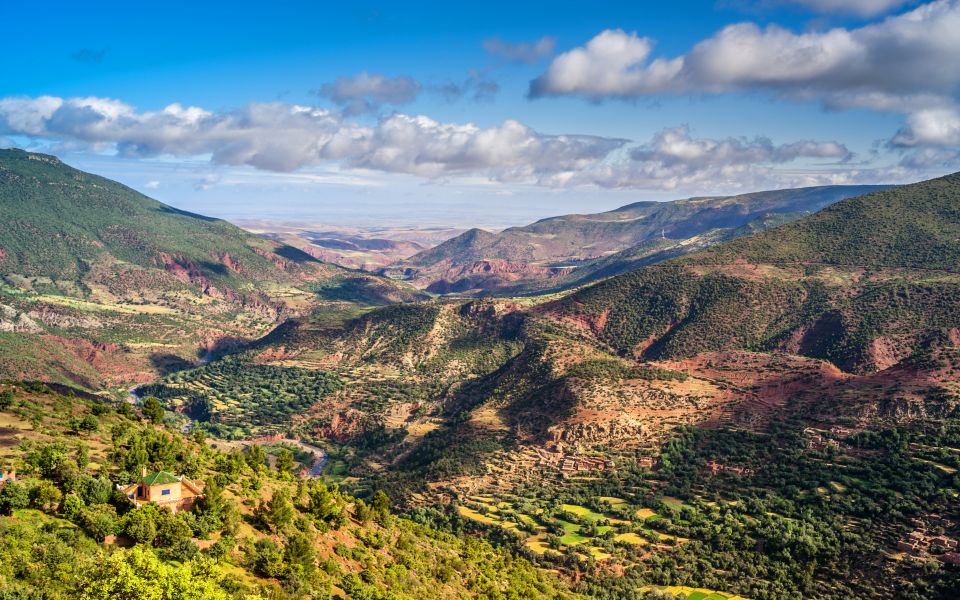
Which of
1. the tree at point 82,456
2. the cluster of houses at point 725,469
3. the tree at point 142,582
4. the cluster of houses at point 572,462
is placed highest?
the tree at point 142,582

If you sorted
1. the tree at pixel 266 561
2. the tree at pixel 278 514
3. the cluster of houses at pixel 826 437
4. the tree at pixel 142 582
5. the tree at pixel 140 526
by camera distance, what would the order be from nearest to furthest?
the tree at pixel 142 582
the tree at pixel 140 526
the tree at pixel 266 561
the tree at pixel 278 514
the cluster of houses at pixel 826 437

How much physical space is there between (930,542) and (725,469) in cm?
3422

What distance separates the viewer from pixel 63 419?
250 feet

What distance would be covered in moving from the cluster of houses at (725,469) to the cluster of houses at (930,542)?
26986 mm

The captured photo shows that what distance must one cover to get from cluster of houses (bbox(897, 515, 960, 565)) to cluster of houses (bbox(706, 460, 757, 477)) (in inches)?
1062

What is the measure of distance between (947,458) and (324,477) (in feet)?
362

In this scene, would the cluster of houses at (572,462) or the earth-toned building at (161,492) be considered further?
the cluster of houses at (572,462)

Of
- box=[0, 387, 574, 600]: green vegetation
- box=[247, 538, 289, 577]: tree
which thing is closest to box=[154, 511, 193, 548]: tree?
box=[0, 387, 574, 600]: green vegetation

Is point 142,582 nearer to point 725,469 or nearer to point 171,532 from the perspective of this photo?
point 171,532

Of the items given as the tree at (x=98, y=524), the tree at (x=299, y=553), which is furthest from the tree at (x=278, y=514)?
the tree at (x=98, y=524)

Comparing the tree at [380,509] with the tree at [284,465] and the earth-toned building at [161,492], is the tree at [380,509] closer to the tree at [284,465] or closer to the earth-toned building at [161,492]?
the tree at [284,465]

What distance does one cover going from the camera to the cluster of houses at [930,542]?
269 feet

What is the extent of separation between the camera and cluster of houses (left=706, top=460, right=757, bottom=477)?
113 m

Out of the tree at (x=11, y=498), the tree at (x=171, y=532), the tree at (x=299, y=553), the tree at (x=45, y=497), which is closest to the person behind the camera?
the tree at (x=11, y=498)
